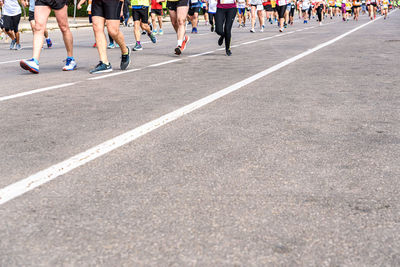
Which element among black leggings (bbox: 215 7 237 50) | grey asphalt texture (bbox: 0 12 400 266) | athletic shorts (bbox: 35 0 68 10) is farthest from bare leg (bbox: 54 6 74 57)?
black leggings (bbox: 215 7 237 50)

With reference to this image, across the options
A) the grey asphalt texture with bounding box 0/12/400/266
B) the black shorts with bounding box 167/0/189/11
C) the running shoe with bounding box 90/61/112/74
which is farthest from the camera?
the black shorts with bounding box 167/0/189/11

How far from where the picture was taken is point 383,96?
6.27 meters

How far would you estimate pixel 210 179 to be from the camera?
3.31 meters

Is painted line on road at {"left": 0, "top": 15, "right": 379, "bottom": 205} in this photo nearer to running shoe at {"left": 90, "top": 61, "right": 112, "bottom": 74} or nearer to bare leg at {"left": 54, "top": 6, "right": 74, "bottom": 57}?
running shoe at {"left": 90, "top": 61, "right": 112, "bottom": 74}

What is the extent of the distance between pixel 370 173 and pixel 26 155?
2.15 m

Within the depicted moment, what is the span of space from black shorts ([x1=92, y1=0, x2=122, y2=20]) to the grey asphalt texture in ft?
6.52

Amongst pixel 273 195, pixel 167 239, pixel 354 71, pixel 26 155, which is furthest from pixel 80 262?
pixel 354 71

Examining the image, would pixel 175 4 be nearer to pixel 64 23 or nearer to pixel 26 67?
pixel 64 23

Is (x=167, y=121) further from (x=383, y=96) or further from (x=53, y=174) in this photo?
(x=383, y=96)

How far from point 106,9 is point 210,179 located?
569 centimetres

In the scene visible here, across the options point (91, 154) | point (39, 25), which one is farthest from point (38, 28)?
point (91, 154)

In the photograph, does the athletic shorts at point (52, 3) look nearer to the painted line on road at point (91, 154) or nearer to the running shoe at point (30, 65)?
the running shoe at point (30, 65)

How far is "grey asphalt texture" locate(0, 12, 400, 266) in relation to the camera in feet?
7.79

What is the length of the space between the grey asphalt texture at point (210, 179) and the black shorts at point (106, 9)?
1.99 meters
